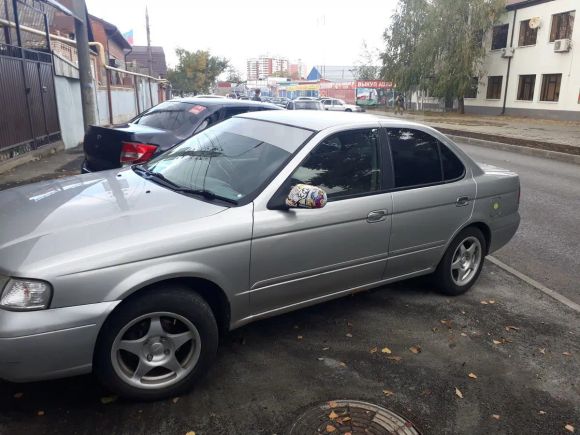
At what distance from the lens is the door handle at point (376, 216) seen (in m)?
3.83

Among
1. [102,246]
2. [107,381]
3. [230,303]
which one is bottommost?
[107,381]

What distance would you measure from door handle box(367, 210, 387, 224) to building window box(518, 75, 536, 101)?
113 feet

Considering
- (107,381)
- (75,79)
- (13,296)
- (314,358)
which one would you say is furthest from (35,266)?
(75,79)

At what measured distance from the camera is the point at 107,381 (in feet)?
9.27

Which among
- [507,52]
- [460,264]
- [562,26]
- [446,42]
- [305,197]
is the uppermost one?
[562,26]

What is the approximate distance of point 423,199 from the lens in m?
4.20

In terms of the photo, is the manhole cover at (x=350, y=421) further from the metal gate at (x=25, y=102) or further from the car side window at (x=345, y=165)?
the metal gate at (x=25, y=102)

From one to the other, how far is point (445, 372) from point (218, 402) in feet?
5.03

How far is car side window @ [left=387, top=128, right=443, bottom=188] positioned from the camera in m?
4.15

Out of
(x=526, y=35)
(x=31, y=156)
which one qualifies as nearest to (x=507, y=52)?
(x=526, y=35)

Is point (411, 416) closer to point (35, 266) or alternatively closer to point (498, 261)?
point (35, 266)

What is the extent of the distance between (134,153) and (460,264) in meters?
4.06

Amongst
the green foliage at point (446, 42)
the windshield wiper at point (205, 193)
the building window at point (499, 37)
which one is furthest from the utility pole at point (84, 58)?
the building window at point (499, 37)

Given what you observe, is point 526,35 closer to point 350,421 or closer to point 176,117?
point 176,117
